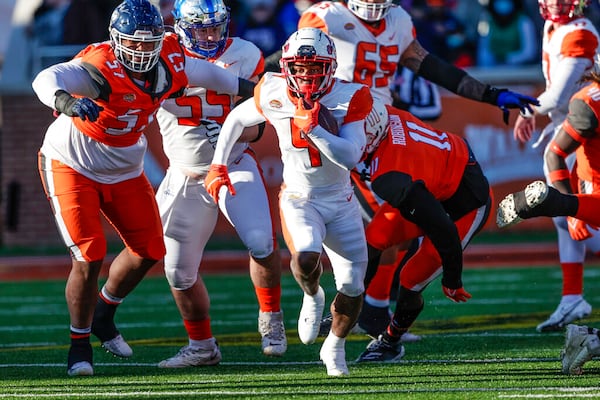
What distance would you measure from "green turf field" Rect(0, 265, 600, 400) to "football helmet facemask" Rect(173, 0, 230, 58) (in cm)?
162

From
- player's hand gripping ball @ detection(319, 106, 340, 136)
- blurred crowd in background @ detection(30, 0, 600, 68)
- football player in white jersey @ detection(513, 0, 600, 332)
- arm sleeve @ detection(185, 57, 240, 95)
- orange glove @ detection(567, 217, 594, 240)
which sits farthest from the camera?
blurred crowd in background @ detection(30, 0, 600, 68)

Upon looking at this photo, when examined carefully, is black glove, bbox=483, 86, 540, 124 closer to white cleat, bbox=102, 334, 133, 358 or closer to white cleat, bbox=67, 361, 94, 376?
white cleat, bbox=102, 334, 133, 358

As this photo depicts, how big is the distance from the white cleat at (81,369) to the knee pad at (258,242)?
3.20 feet

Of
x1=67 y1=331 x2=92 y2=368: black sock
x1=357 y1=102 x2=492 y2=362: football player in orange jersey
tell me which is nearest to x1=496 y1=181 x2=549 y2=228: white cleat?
x1=357 y1=102 x2=492 y2=362: football player in orange jersey

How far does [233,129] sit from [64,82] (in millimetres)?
806

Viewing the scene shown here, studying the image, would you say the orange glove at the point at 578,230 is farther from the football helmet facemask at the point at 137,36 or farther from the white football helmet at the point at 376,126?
the football helmet facemask at the point at 137,36

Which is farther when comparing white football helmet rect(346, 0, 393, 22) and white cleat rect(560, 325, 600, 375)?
white football helmet rect(346, 0, 393, 22)

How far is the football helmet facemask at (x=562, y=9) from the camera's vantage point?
297 inches

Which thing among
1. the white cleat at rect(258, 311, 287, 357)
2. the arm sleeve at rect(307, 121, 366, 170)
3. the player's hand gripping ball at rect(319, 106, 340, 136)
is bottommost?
the white cleat at rect(258, 311, 287, 357)

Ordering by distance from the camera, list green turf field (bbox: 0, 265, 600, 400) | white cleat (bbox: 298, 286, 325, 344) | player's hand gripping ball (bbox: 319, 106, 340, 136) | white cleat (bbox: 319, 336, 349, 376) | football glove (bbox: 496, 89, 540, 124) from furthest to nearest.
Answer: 1. football glove (bbox: 496, 89, 540, 124)
2. white cleat (bbox: 298, 286, 325, 344)
3. white cleat (bbox: 319, 336, 349, 376)
4. player's hand gripping ball (bbox: 319, 106, 340, 136)
5. green turf field (bbox: 0, 265, 600, 400)

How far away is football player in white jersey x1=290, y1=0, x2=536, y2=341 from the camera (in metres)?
6.96

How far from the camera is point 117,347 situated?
6.47 meters

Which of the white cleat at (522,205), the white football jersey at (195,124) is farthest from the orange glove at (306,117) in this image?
the white cleat at (522,205)

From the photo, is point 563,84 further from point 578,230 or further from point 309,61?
point 309,61
